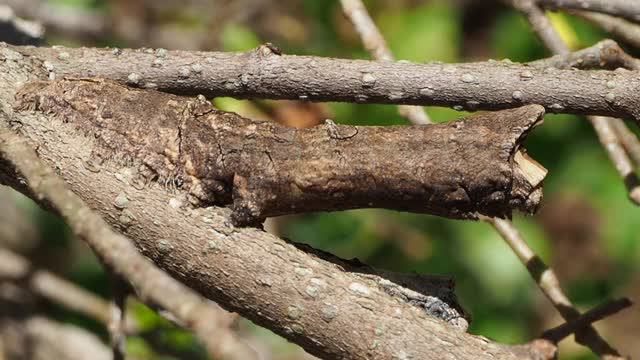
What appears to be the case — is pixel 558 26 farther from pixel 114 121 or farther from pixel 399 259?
pixel 114 121

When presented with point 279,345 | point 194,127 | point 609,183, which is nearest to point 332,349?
point 194,127

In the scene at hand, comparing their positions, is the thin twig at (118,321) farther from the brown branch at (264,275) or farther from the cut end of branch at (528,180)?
the cut end of branch at (528,180)

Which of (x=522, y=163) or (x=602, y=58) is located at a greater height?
(x=602, y=58)

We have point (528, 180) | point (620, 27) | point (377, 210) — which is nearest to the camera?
point (528, 180)

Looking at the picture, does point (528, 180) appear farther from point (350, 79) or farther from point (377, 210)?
point (377, 210)

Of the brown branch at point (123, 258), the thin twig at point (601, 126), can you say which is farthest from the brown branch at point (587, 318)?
the brown branch at point (123, 258)

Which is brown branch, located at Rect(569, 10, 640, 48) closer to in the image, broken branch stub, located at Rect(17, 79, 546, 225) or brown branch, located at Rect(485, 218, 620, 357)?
brown branch, located at Rect(485, 218, 620, 357)

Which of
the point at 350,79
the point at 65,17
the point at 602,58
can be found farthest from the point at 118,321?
the point at 65,17
